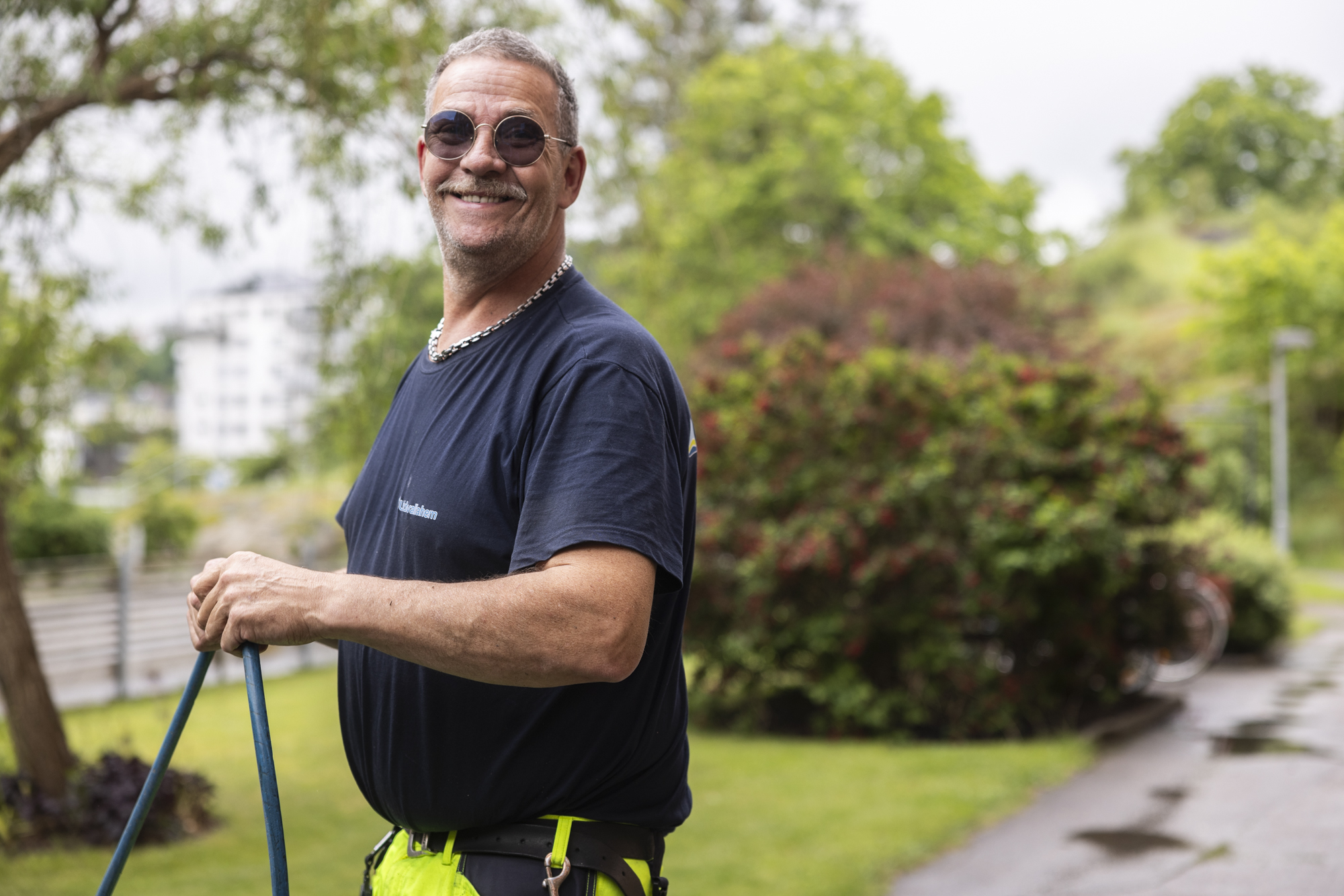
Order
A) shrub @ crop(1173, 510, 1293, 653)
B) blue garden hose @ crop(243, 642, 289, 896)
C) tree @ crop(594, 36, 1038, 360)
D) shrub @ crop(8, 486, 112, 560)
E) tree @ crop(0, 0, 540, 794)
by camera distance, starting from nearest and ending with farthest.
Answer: blue garden hose @ crop(243, 642, 289, 896) → tree @ crop(0, 0, 540, 794) → shrub @ crop(1173, 510, 1293, 653) → shrub @ crop(8, 486, 112, 560) → tree @ crop(594, 36, 1038, 360)

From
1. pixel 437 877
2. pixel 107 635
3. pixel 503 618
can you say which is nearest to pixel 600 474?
pixel 503 618

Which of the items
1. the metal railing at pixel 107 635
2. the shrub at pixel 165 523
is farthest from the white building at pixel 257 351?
the shrub at pixel 165 523

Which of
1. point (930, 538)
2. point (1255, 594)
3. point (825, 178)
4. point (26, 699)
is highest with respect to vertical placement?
point (825, 178)

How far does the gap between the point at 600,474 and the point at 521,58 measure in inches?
30.5

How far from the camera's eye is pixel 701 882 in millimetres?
5938

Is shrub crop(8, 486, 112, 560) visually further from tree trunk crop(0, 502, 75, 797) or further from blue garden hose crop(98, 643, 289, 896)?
blue garden hose crop(98, 643, 289, 896)

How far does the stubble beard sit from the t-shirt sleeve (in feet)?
1.04

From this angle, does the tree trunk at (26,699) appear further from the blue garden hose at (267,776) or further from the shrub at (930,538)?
the blue garden hose at (267,776)


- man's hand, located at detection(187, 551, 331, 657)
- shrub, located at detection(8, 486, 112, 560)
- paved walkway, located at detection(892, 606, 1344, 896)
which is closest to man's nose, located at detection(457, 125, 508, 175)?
man's hand, located at detection(187, 551, 331, 657)

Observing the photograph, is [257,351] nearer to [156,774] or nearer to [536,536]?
[156,774]

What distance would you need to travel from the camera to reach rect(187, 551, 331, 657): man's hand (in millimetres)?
1661

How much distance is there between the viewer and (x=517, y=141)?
1981mm

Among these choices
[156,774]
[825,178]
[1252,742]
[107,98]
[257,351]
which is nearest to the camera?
[156,774]

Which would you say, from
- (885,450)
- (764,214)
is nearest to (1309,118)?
(764,214)
